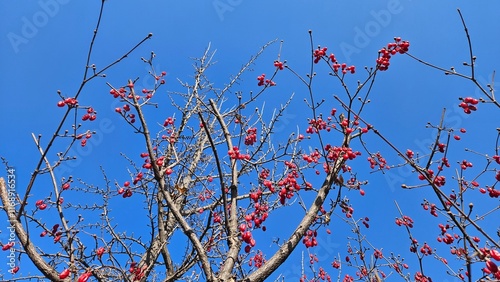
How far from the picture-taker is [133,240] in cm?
542

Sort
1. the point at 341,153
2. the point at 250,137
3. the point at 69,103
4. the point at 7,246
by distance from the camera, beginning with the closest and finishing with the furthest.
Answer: the point at 69,103, the point at 7,246, the point at 341,153, the point at 250,137

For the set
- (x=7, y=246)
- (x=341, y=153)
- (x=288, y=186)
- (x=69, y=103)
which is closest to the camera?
(x=69, y=103)

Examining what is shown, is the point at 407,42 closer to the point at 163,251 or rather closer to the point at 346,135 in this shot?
the point at 346,135

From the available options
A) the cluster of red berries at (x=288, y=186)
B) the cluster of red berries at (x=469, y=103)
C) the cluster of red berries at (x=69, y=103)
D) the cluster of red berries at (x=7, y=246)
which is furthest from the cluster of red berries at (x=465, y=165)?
the cluster of red berries at (x=7, y=246)

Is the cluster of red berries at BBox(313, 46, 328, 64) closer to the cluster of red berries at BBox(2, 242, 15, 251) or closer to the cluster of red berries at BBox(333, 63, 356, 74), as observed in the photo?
the cluster of red berries at BBox(333, 63, 356, 74)

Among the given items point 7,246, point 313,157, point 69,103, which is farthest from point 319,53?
point 7,246

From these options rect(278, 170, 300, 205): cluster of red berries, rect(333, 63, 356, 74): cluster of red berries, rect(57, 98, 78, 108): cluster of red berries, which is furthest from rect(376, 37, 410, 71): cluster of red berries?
rect(57, 98, 78, 108): cluster of red berries

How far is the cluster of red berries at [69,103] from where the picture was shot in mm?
2908

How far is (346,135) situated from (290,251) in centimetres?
144

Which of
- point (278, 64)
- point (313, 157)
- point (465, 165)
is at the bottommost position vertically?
point (465, 165)

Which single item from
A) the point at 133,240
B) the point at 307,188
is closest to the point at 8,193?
the point at 133,240

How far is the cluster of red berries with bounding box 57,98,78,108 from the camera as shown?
291 cm

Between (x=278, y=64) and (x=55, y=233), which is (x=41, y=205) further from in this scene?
(x=278, y=64)

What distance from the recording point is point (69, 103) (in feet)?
9.83
